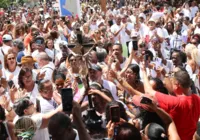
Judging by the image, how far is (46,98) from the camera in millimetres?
4785

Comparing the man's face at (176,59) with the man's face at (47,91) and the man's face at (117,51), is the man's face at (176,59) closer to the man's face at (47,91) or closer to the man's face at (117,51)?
the man's face at (117,51)

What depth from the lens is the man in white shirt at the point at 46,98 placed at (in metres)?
4.70

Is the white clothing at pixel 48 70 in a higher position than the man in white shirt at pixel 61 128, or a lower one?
higher

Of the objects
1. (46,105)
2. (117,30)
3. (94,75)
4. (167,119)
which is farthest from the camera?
(117,30)

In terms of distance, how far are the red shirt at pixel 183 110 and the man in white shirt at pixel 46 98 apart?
132 cm

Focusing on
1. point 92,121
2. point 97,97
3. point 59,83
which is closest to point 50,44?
point 59,83

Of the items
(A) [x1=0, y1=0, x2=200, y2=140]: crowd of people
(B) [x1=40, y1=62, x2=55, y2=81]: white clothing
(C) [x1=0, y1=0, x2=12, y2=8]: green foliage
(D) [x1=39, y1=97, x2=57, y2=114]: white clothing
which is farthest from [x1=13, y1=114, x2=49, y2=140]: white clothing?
(C) [x1=0, y1=0, x2=12, y2=8]: green foliage

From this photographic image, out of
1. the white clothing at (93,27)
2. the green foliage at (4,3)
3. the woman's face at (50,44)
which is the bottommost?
the woman's face at (50,44)

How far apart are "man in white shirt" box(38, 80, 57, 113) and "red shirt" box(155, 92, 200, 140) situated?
1.32 meters

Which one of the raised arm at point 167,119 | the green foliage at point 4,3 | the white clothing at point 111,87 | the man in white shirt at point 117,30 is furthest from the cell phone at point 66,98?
the green foliage at point 4,3

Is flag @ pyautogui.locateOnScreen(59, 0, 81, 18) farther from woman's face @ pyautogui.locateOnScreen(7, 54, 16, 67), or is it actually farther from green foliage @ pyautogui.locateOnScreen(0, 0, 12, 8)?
green foliage @ pyautogui.locateOnScreen(0, 0, 12, 8)

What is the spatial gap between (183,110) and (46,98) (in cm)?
165

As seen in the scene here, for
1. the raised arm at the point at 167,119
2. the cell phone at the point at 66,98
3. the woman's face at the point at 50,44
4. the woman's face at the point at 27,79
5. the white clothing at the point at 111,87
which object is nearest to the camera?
the cell phone at the point at 66,98

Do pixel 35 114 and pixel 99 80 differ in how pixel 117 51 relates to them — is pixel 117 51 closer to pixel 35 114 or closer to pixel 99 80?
pixel 99 80
